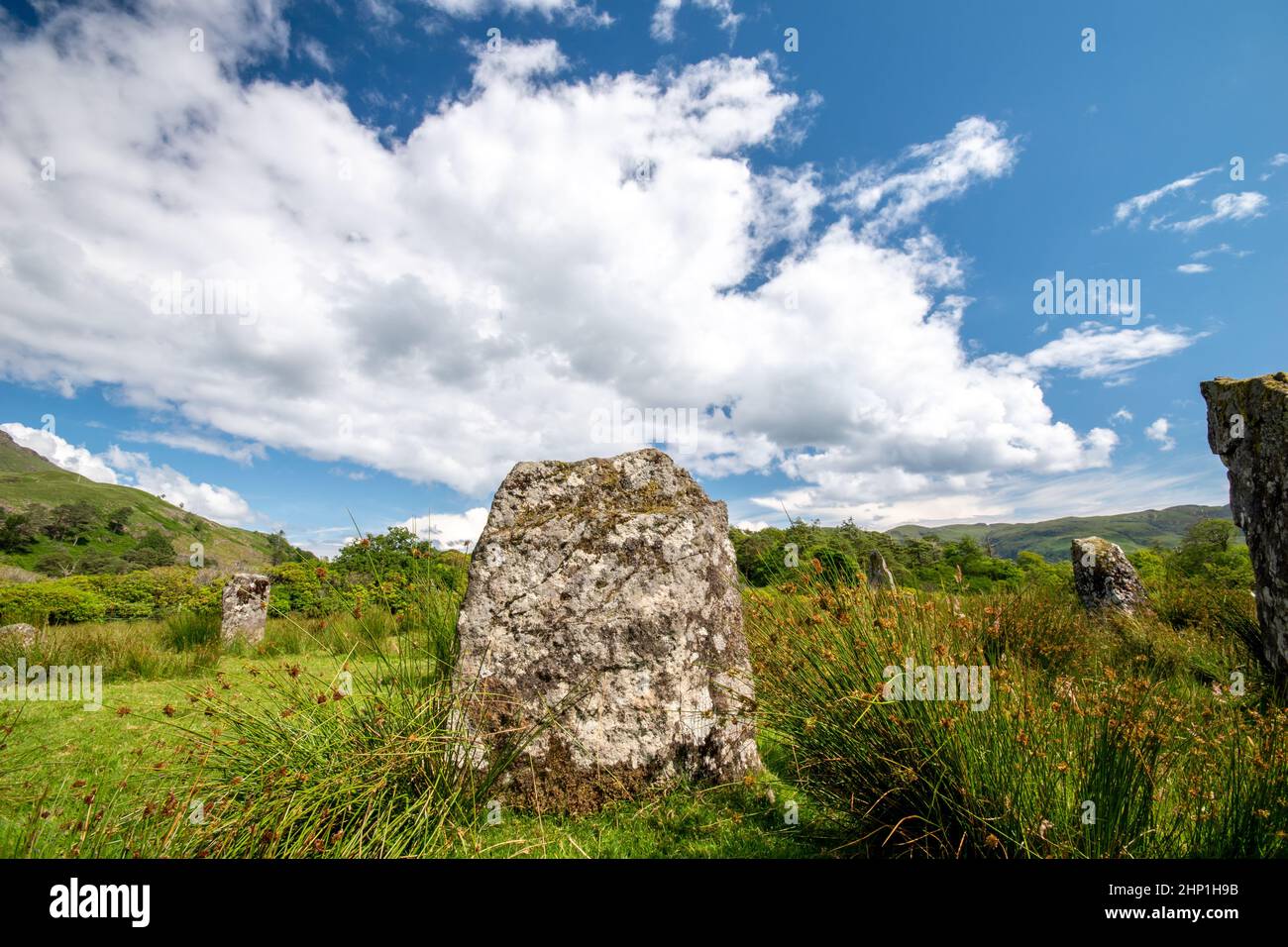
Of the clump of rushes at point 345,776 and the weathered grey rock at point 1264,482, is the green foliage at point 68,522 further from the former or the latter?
the weathered grey rock at point 1264,482

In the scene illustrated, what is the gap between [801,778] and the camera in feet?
11.0

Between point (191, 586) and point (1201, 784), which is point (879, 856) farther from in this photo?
point (191, 586)

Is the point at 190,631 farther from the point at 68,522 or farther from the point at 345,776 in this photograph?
the point at 68,522

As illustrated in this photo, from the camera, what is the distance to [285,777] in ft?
9.55

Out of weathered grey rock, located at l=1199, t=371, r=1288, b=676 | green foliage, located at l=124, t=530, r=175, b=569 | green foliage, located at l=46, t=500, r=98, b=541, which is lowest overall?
green foliage, located at l=124, t=530, r=175, b=569

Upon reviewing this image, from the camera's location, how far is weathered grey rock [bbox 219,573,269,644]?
10.7 metres

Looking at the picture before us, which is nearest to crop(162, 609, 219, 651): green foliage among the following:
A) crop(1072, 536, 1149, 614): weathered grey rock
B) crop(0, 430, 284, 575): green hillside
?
crop(0, 430, 284, 575): green hillside

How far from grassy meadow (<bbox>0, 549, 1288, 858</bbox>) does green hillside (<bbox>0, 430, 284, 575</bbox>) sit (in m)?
21.0

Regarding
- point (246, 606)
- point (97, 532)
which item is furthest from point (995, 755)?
point (97, 532)

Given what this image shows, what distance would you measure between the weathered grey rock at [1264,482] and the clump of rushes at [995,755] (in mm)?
3081

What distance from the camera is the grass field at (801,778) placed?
99.7 inches

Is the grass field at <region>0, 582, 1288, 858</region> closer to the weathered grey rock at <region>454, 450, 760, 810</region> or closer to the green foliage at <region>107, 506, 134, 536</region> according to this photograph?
the weathered grey rock at <region>454, 450, 760, 810</region>

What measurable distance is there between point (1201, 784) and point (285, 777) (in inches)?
176

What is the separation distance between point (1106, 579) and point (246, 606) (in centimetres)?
1669
